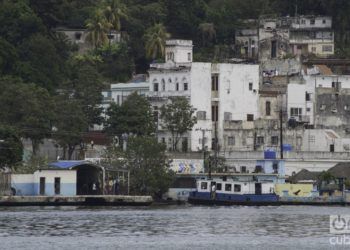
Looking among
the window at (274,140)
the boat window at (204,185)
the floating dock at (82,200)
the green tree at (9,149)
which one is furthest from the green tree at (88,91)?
the floating dock at (82,200)

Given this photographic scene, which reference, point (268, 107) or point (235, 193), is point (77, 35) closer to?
point (268, 107)

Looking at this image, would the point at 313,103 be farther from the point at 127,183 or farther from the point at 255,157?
the point at 127,183

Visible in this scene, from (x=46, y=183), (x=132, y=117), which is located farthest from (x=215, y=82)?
(x=46, y=183)

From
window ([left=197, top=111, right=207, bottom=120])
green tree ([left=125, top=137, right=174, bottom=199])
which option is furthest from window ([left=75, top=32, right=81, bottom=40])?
green tree ([left=125, top=137, right=174, bottom=199])

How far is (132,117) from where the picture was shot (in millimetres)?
161125

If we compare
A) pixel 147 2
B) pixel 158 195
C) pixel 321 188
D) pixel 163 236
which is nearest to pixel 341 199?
pixel 321 188

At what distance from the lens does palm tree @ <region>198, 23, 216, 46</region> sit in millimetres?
193000

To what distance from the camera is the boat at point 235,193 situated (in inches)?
5837

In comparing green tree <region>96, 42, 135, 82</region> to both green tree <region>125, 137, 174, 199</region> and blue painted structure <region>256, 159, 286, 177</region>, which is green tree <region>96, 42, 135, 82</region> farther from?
green tree <region>125, 137, 174, 199</region>

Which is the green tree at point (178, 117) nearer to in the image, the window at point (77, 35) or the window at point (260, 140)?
the window at point (260, 140)

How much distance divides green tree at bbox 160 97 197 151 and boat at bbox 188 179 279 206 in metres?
13.6

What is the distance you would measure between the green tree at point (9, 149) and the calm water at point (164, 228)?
6.54m

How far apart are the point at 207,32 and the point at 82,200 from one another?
5154cm

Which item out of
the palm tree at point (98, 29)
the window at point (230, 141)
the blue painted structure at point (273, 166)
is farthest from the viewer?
the palm tree at point (98, 29)
